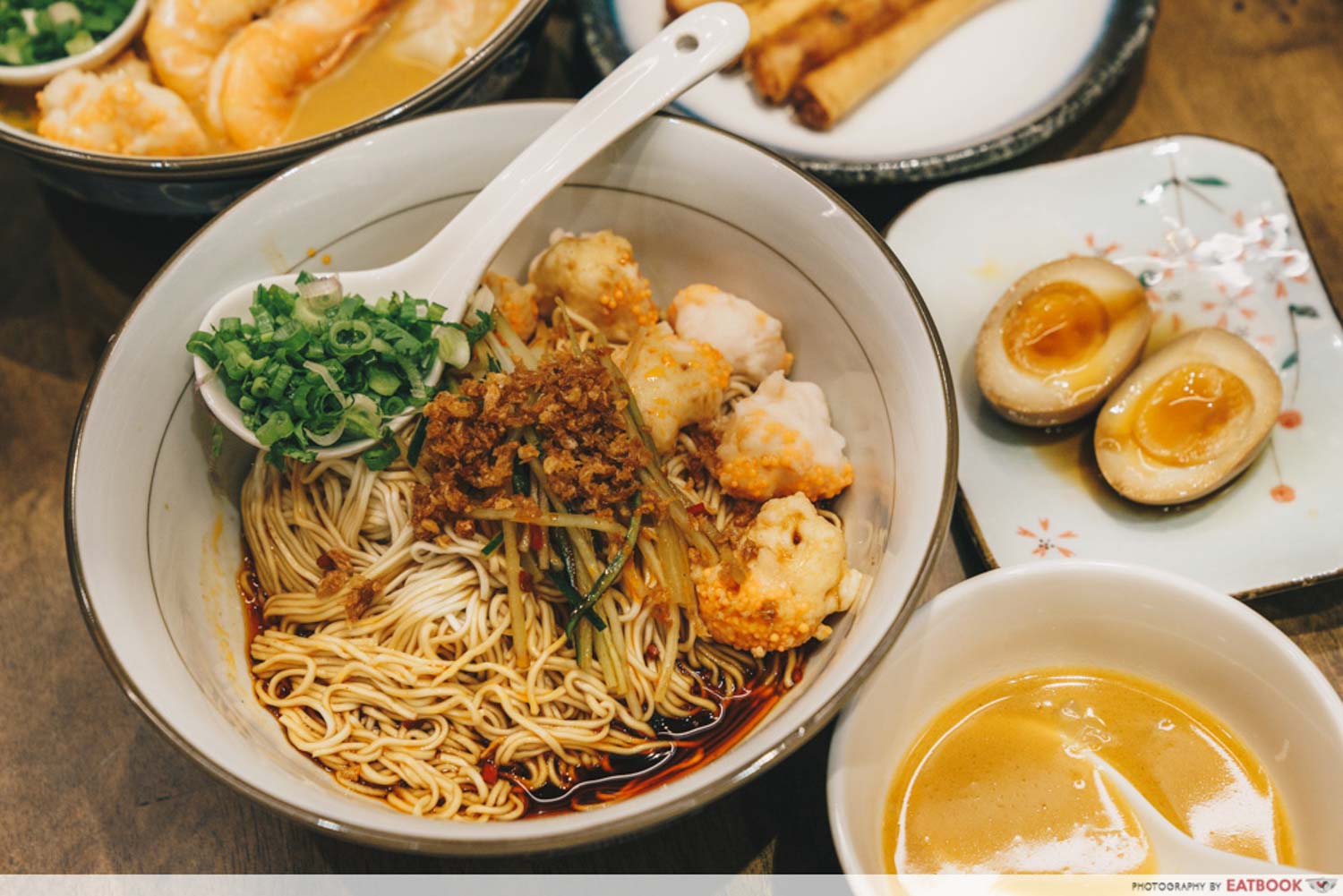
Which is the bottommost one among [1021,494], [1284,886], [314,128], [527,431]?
[1284,886]

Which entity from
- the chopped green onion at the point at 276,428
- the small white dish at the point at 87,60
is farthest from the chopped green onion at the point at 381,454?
the small white dish at the point at 87,60

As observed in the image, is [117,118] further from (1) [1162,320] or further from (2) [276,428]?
(1) [1162,320]

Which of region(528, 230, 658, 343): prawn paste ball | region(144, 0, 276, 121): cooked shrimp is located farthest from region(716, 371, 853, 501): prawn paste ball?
region(144, 0, 276, 121): cooked shrimp

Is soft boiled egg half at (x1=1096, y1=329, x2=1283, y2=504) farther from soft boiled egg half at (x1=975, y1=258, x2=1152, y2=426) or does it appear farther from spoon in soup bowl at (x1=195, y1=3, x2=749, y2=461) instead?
spoon in soup bowl at (x1=195, y1=3, x2=749, y2=461)

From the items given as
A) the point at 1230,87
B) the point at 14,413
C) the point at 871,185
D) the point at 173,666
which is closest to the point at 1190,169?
the point at 1230,87

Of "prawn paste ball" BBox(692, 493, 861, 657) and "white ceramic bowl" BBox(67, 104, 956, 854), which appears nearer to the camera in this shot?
"white ceramic bowl" BBox(67, 104, 956, 854)

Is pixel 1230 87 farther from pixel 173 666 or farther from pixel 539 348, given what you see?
pixel 173 666

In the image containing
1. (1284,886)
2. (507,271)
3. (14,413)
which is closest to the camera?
(1284,886)
